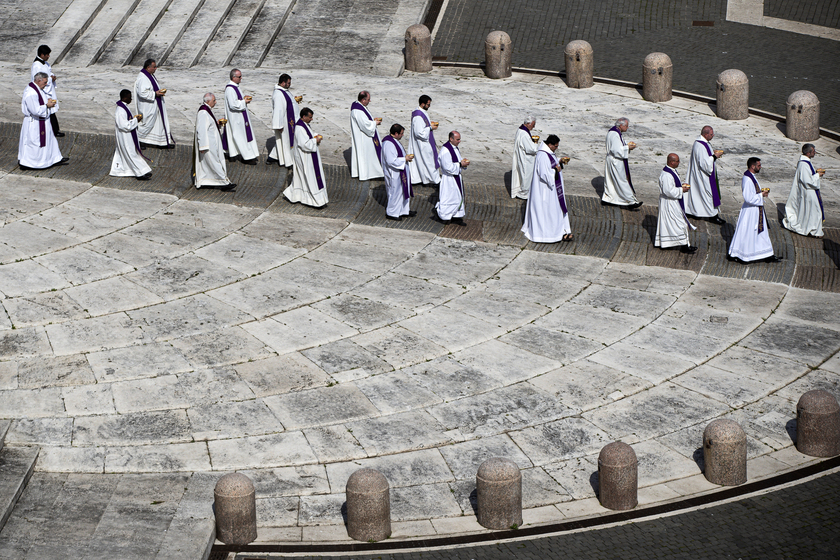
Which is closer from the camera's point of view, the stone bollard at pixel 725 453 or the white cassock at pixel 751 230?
the stone bollard at pixel 725 453

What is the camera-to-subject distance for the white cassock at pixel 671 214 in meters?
16.1

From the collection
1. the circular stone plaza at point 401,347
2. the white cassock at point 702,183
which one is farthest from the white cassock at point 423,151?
the white cassock at point 702,183

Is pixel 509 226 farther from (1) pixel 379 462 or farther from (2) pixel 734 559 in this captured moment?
(2) pixel 734 559

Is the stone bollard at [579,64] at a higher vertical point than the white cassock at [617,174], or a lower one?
higher

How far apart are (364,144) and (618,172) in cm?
454

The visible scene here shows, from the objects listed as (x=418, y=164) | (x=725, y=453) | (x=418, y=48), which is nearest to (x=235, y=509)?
(x=725, y=453)

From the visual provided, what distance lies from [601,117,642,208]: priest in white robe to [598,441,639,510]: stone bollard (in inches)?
318

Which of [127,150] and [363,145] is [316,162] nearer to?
[363,145]

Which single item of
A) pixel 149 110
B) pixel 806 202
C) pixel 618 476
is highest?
pixel 149 110

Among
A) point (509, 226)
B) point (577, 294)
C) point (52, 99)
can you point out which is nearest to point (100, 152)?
point (52, 99)

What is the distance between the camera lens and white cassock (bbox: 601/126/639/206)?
58.0 feet

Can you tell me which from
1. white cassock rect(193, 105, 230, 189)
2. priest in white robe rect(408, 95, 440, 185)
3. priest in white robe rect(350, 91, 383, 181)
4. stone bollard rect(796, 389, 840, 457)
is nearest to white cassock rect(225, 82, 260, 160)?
white cassock rect(193, 105, 230, 189)

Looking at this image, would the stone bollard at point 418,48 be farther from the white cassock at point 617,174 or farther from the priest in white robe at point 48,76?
the priest in white robe at point 48,76

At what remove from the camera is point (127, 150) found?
60.4 ft
